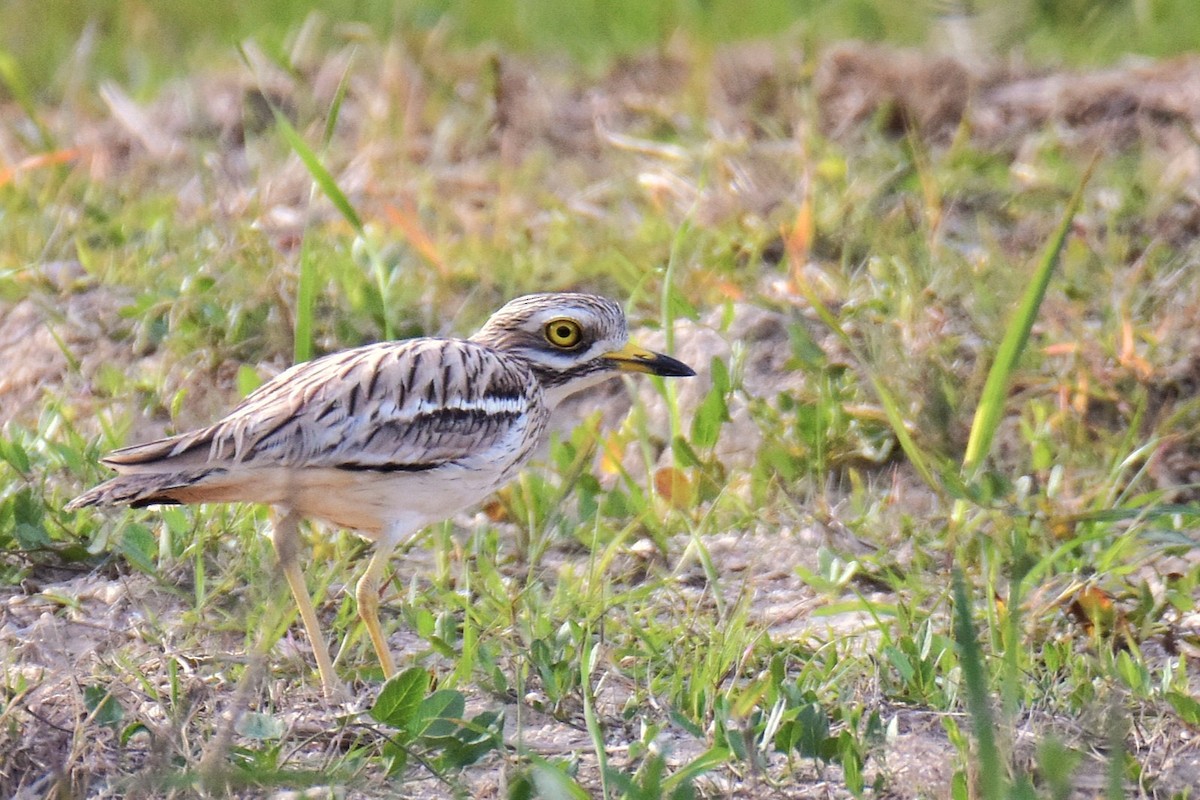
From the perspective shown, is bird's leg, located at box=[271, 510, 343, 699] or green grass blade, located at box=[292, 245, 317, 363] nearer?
bird's leg, located at box=[271, 510, 343, 699]

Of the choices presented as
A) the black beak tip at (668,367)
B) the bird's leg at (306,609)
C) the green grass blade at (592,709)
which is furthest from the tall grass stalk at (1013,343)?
the bird's leg at (306,609)

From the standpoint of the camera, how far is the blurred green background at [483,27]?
9.04 metres

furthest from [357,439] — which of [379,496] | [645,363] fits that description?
[645,363]

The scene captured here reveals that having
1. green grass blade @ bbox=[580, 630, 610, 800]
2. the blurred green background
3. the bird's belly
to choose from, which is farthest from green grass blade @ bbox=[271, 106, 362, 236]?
the blurred green background

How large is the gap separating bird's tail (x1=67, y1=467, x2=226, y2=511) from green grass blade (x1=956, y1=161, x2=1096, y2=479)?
1.82 m

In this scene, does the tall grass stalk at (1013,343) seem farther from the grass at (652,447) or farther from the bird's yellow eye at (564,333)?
the bird's yellow eye at (564,333)

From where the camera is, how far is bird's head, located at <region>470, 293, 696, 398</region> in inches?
190

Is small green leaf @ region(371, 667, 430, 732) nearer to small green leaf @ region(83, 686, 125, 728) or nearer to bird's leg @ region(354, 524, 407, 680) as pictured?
bird's leg @ region(354, 524, 407, 680)

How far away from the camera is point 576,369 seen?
193 inches

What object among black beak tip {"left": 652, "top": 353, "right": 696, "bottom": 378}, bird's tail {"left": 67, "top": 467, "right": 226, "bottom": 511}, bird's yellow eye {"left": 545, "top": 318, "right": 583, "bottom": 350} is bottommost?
bird's tail {"left": 67, "top": 467, "right": 226, "bottom": 511}

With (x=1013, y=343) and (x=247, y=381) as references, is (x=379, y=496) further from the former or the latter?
(x=1013, y=343)

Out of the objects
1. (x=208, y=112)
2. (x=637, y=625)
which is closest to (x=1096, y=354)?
(x=637, y=625)

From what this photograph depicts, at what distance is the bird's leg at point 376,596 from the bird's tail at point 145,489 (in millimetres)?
460

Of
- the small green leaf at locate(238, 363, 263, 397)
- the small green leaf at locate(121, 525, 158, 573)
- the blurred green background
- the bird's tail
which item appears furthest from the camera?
the blurred green background
